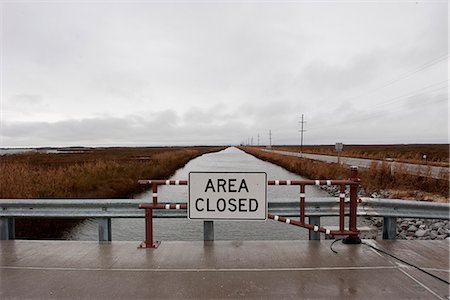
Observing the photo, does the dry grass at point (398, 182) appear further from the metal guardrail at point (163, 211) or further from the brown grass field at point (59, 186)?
the brown grass field at point (59, 186)

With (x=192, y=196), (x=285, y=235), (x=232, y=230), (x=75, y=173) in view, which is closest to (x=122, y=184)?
(x=75, y=173)

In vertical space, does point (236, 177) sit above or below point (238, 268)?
above

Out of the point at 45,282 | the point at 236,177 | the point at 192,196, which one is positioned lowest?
the point at 45,282

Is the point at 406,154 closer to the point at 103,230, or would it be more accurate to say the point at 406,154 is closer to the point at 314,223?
the point at 314,223

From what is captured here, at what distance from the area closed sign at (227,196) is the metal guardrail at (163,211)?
1.85ft

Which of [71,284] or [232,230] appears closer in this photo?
[71,284]

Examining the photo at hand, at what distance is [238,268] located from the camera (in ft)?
13.5

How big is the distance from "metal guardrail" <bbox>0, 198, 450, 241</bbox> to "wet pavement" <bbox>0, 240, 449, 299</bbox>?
508mm

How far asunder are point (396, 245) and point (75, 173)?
16.0 m

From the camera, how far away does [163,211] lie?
206 inches

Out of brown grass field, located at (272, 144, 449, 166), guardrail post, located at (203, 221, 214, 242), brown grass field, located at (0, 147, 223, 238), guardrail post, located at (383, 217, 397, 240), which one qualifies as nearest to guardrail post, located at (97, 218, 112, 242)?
guardrail post, located at (203, 221, 214, 242)

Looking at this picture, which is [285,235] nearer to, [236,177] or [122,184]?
[236,177]

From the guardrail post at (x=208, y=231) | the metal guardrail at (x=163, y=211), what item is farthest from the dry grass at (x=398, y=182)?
the guardrail post at (x=208, y=231)

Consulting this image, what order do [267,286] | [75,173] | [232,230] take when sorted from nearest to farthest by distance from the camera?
[267,286] < [232,230] < [75,173]
